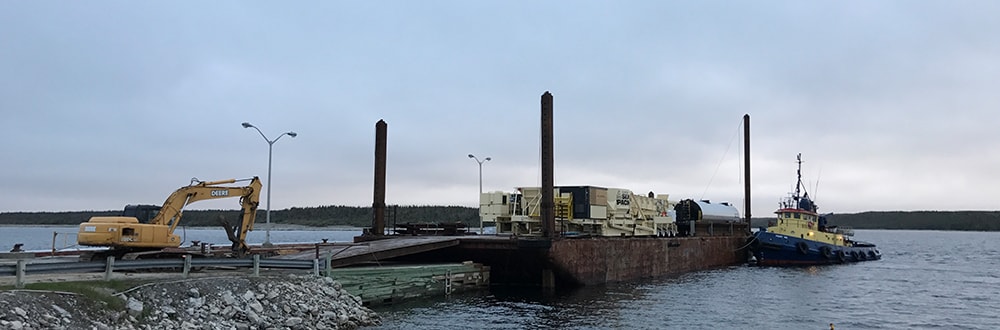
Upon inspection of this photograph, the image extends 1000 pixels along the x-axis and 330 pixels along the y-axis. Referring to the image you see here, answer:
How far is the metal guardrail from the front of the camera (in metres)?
16.5

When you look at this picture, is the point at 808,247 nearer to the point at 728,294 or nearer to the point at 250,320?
the point at 728,294

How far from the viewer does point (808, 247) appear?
58.4 metres

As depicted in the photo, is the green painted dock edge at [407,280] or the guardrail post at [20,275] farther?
the green painted dock edge at [407,280]

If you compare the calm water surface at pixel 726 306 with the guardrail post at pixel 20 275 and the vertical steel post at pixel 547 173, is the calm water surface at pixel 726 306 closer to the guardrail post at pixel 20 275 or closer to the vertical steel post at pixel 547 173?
the vertical steel post at pixel 547 173

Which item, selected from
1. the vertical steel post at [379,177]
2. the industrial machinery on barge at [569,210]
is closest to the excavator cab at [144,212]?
the vertical steel post at [379,177]

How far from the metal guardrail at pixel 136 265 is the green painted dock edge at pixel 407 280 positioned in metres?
1.37

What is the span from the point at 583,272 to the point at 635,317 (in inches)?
321

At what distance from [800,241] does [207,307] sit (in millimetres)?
51373

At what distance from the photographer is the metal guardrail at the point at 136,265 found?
651 inches

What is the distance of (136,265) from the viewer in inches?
789

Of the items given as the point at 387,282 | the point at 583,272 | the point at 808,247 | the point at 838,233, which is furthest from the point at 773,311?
the point at 838,233

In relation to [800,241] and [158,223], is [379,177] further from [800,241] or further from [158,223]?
[800,241]

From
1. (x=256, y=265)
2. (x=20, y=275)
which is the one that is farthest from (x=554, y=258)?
(x=20, y=275)

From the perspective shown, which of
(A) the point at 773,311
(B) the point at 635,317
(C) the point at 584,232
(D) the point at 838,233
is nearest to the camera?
(B) the point at 635,317
